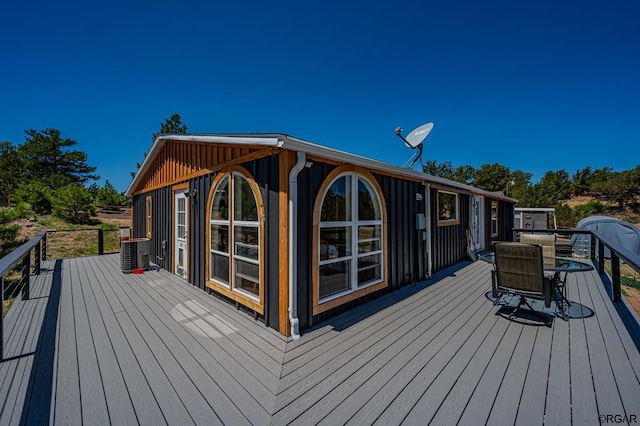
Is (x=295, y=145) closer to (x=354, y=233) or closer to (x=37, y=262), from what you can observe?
(x=354, y=233)

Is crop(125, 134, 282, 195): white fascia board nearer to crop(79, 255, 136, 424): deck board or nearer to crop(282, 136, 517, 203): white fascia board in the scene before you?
crop(282, 136, 517, 203): white fascia board

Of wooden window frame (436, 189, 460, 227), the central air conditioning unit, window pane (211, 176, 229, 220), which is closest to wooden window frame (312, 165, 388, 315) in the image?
window pane (211, 176, 229, 220)

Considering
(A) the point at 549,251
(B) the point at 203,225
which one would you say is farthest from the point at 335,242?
(A) the point at 549,251

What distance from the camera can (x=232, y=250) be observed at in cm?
385

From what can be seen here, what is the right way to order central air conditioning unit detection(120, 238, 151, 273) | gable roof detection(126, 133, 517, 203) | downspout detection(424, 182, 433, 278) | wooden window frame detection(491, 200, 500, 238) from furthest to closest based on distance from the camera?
wooden window frame detection(491, 200, 500, 238)
central air conditioning unit detection(120, 238, 151, 273)
downspout detection(424, 182, 433, 278)
gable roof detection(126, 133, 517, 203)

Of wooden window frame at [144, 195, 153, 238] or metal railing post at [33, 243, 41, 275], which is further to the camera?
wooden window frame at [144, 195, 153, 238]

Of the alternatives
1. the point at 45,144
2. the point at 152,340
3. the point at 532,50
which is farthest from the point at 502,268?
the point at 45,144

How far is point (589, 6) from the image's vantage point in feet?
19.5

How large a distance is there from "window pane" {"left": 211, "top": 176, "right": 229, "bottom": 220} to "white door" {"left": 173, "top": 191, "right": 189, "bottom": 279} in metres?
1.46

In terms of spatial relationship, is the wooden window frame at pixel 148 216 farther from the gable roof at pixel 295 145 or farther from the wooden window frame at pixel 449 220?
the wooden window frame at pixel 449 220

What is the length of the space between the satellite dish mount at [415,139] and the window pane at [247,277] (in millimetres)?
4576

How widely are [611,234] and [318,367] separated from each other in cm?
1320

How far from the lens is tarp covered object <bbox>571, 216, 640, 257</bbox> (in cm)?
916

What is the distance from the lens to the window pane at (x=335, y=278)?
344cm
